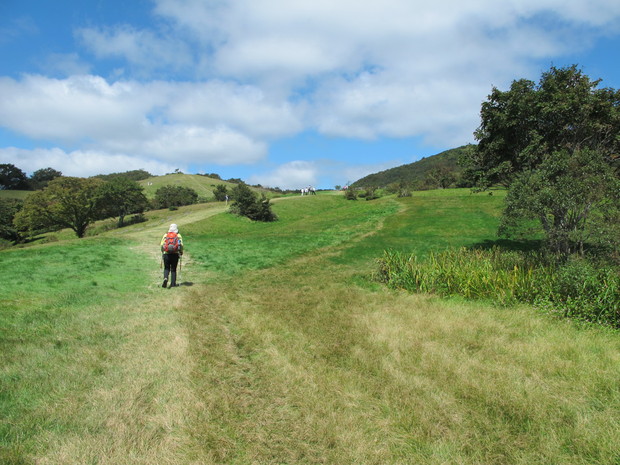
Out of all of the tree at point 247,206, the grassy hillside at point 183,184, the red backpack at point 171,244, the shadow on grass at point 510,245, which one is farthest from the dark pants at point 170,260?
the grassy hillside at point 183,184

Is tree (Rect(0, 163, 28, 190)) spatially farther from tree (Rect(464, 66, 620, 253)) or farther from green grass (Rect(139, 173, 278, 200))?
tree (Rect(464, 66, 620, 253))

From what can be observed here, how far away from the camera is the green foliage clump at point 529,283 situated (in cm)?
732

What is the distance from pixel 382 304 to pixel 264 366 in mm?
4777

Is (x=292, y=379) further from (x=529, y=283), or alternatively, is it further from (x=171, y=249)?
(x=529, y=283)

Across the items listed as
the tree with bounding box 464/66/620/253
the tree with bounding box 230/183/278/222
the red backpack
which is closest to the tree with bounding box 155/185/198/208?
the tree with bounding box 230/183/278/222

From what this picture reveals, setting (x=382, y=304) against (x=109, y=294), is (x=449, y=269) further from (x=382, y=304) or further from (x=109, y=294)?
(x=109, y=294)

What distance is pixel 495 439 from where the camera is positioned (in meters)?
3.80

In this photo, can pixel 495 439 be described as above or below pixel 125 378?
below

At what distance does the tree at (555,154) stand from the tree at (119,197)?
4530cm

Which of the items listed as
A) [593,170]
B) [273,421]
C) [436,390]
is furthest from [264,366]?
[593,170]

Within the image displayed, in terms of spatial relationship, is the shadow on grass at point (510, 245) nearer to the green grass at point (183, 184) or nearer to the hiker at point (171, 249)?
the hiker at point (171, 249)

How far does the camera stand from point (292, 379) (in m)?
5.06

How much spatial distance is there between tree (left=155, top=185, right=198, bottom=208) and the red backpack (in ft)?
210

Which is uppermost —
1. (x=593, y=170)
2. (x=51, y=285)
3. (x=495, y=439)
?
(x=593, y=170)
